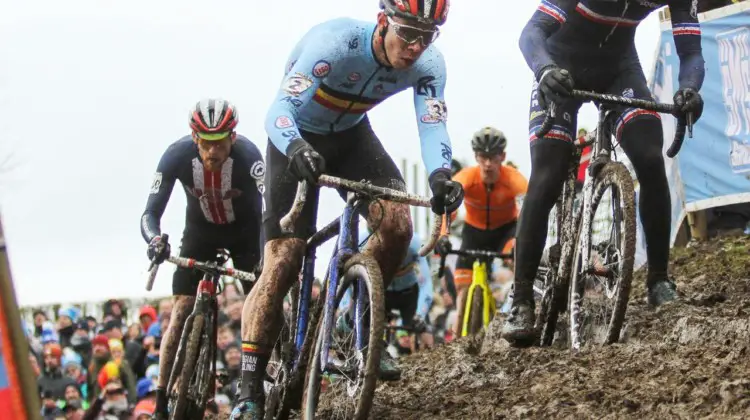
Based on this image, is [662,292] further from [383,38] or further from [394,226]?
[383,38]

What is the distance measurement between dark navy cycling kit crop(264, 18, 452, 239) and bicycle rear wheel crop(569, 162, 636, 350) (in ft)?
3.59

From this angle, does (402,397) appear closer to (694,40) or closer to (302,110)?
(302,110)

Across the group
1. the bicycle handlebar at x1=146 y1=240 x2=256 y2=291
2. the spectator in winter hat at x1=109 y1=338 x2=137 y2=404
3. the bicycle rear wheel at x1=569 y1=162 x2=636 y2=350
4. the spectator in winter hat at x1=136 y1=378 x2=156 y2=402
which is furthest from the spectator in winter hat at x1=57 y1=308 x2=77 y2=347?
the bicycle rear wheel at x1=569 y1=162 x2=636 y2=350

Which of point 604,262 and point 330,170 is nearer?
point 604,262

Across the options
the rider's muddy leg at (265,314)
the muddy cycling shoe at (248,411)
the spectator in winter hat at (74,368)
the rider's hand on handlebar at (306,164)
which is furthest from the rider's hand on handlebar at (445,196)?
A: the spectator in winter hat at (74,368)

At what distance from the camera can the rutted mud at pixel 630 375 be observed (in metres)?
5.95

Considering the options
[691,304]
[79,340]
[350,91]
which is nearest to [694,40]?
[691,304]

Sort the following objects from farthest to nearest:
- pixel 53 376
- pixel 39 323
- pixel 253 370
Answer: pixel 39 323 → pixel 53 376 → pixel 253 370

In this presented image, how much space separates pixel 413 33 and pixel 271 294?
1678mm

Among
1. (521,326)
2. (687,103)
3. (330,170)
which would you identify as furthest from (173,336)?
(687,103)

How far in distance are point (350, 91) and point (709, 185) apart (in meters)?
5.32

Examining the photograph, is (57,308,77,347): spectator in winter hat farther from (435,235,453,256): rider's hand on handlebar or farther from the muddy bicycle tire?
the muddy bicycle tire

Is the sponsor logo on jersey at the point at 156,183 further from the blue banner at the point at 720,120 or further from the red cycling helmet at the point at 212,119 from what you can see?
the blue banner at the point at 720,120

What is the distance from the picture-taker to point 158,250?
947cm
